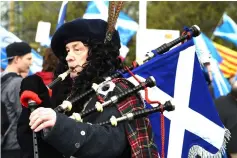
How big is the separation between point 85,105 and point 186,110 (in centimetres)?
79

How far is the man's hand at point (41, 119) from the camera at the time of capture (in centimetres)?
221

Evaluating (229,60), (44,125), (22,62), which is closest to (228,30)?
(229,60)

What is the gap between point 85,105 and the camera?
271cm

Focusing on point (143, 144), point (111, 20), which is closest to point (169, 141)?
point (143, 144)

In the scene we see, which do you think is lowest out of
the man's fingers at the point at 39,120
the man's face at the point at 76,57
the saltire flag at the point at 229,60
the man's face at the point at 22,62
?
the saltire flag at the point at 229,60

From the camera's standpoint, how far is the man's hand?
2.21 m

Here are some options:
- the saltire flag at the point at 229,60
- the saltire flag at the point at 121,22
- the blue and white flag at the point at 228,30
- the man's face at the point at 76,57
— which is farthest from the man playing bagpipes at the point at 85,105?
the blue and white flag at the point at 228,30

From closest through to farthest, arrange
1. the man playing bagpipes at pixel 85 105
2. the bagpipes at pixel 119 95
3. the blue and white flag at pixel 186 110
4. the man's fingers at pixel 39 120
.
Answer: the man's fingers at pixel 39 120 → the man playing bagpipes at pixel 85 105 → the bagpipes at pixel 119 95 → the blue and white flag at pixel 186 110

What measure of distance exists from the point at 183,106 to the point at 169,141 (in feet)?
0.76

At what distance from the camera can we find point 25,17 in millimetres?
26203

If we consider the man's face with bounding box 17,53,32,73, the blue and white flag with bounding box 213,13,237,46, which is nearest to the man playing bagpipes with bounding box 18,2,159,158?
the man's face with bounding box 17,53,32,73

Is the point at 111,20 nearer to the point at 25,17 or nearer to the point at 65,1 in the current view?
the point at 65,1

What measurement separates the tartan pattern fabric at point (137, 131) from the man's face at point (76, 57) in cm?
25

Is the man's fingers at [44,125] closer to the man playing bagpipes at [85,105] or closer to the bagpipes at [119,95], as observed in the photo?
the man playing bagpipes at [85,105]
